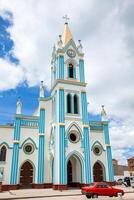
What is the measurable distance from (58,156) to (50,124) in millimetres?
5782

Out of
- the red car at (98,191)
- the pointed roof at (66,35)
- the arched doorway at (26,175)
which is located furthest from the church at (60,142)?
the red car at (98,191)

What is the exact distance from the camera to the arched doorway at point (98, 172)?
29.7 meters

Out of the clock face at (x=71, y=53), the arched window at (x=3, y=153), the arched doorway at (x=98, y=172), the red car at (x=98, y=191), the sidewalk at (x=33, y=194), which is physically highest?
the clock face at (x=71, y=53)

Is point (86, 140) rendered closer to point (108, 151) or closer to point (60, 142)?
point (60, 142)

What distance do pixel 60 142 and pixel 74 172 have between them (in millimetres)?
5348

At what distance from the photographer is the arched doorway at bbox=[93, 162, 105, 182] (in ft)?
97.4

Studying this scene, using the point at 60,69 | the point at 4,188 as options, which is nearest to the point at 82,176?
the point at 4,188

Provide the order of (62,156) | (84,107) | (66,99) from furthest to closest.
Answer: (84,107), (66,99), (62,156)

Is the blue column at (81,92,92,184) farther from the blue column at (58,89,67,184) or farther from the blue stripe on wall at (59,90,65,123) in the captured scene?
the blue stripe on wall at (59,90,65,123)

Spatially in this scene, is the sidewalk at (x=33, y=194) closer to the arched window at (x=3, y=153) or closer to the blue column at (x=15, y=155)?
the blue column at (x=15, y=155)

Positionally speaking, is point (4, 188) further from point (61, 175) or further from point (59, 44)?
point (59, 44)

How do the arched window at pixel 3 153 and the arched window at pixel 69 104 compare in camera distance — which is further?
the arched window at pixel 69 104

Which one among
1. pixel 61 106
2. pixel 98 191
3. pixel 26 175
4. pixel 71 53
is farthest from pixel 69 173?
pixel 71 53

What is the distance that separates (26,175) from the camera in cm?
2798
